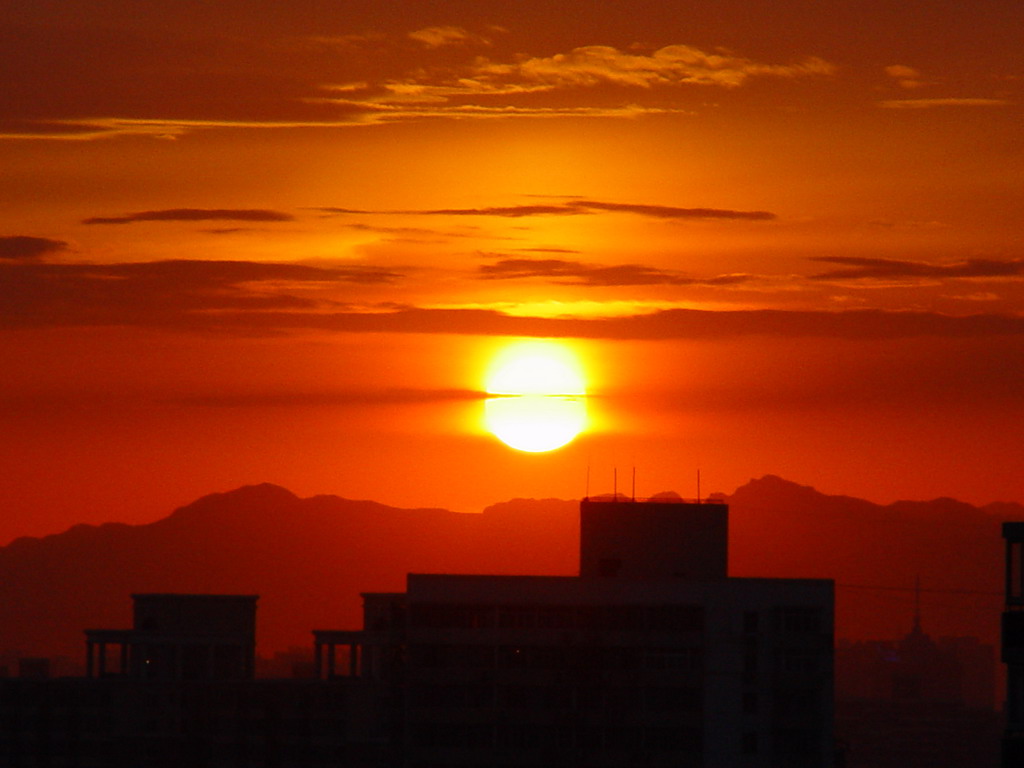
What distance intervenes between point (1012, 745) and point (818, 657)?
10552cm

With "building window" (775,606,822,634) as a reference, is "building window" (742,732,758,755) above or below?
below

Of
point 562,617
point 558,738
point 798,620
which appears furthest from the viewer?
point 798,620

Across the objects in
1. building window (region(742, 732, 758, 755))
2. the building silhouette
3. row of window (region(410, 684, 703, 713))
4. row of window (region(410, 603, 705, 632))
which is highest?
row of window (region(410, 603, 705, 632))

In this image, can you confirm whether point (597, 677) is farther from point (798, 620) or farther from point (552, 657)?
point (798, 620)

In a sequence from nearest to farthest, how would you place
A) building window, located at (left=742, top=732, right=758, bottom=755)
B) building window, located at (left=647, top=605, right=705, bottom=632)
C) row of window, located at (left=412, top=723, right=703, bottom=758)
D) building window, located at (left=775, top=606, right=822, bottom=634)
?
row of window, located at (left=412, top=723, right=703, bottom=758) < building window, located at (left=742, top=732, right=758, bottom=755) < building window, located at (left=647, top=605, right=705, bottom=632) < building window, located at (left=775, top=606, right=822, bottom=634)

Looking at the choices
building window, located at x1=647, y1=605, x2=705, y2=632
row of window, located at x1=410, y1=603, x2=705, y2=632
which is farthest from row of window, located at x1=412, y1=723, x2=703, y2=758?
building window, located at x1=647, y1=605, x2=705, y2=632

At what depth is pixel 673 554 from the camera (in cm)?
18638

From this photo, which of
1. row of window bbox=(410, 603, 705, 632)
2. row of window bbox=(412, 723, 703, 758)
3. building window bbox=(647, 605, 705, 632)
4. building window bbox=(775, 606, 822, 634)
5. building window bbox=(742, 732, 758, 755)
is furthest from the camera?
building window bbox=(775, 606, 822, 634)

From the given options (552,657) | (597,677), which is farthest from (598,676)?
(552,657)

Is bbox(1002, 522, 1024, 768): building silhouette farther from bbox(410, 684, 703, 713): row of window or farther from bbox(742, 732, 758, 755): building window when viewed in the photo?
bbox(742, 732, 758, 755): building window

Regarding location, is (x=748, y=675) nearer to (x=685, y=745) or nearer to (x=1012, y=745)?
(x=685, y=745)

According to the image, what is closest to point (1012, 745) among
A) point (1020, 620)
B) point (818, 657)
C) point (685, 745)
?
point (1020, 620)

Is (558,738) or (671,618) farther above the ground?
(671,618)

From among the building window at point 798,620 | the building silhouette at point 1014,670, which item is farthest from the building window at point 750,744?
the building silhouette at point 1014,670
